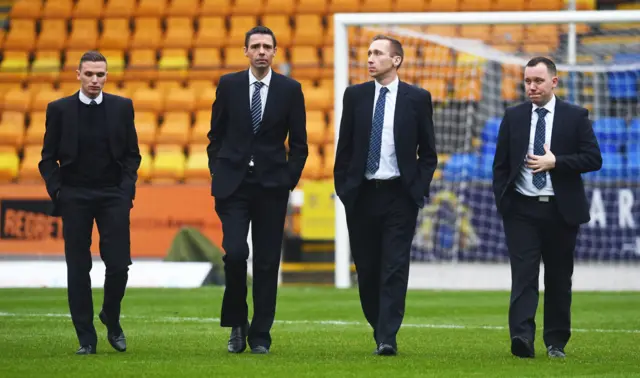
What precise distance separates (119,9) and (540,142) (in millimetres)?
16138

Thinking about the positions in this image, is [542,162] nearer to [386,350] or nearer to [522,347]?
Answer: [522,347]

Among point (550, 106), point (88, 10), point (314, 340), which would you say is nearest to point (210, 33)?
point (88, 10)

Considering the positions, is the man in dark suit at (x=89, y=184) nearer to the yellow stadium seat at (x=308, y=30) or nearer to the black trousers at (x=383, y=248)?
the black trousers at (x=383, y=248)

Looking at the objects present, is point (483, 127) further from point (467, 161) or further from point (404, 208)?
point (404, 208)

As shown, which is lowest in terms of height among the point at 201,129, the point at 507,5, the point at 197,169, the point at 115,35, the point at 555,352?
the point at 555,352

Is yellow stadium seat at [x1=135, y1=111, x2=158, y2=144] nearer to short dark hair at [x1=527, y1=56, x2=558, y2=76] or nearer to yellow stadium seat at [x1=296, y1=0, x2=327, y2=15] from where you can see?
yellow stadium seat at [x1=296, y1=0, x2=327, y2=15]

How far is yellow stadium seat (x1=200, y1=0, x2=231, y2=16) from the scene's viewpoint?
23078 millimetres

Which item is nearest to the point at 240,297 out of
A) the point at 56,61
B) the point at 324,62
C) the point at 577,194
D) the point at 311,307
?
the point at 577,194

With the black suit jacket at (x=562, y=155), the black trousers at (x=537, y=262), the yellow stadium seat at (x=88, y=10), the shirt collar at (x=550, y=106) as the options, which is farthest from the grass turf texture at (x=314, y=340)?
the yellow stadium seat at (x=88, y=10)

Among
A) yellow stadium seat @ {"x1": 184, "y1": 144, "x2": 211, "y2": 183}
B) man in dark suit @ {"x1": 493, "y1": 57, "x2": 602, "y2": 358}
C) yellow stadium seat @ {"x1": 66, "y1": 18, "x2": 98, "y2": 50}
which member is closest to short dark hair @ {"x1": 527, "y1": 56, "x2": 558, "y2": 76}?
man in dark suit @ {"x1": 493, "y1": 57, "x2": 602, "y2": 358}

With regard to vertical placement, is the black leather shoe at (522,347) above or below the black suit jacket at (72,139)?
below

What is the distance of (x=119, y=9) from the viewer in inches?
914

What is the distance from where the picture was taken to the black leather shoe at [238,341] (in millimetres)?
8164

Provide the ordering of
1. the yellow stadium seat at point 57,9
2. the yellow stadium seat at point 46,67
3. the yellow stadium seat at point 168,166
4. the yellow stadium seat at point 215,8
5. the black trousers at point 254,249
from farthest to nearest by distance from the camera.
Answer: the yellow stadium seat at point 57,9 < the yellow stadium seat at point 215,8 < the yellow stadium seat at point 46,67 < the yellow stadium seat at point 168,166 < the black trousers at point 254,249
